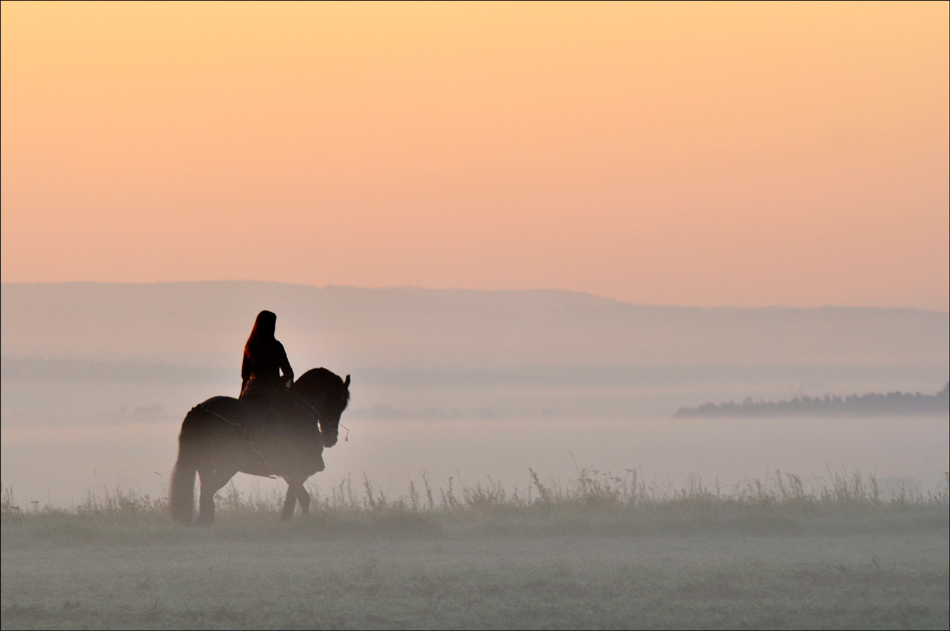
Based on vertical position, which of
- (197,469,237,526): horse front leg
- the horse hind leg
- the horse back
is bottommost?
the horse hind leg

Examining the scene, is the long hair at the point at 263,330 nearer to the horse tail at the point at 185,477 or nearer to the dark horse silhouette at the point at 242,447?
the dark horse silhouette at the point at 242,447

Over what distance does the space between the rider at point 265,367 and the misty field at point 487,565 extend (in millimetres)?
4887

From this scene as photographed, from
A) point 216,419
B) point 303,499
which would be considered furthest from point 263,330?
point 303,499

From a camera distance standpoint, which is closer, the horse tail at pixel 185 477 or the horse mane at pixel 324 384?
the horse tail at pixel 185 477

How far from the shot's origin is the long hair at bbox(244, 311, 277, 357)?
2.65 metres

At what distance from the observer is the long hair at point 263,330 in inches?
104

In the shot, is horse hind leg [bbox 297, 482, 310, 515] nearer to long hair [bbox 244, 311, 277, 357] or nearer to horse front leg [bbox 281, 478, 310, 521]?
horse front leg [bbox 281, 478, 310, 521]

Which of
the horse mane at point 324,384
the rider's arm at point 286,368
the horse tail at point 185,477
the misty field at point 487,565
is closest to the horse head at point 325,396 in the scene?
the horse mane at point 324,384

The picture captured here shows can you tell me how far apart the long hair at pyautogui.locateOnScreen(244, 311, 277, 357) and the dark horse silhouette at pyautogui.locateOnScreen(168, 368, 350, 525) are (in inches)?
7.6

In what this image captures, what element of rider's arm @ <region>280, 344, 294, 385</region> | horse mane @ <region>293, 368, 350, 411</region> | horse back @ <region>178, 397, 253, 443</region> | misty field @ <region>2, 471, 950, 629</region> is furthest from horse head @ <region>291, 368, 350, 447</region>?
misty field @ <region>2, 471, 950, 629</region>

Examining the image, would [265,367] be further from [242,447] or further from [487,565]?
[487,565]

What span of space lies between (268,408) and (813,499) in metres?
17.2

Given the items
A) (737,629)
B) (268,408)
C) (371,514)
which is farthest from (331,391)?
(371,514)

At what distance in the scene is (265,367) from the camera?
277 cm
